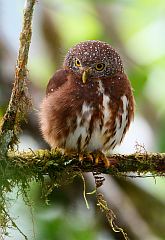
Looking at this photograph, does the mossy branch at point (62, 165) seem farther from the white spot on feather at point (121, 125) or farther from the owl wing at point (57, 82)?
the owl wing at point (57, 82)

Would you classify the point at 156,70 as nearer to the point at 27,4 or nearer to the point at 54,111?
the point at 54,111

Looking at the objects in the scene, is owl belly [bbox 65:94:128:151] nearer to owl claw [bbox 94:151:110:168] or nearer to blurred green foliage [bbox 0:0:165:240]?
owl claw [bbox 94:151:110:168]

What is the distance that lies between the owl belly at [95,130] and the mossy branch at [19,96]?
678mm

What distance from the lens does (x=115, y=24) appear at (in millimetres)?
6480

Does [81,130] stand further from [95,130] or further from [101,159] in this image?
[101,159]

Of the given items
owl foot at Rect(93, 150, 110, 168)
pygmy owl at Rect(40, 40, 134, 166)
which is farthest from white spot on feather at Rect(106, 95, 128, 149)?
owl foot at Rect(93, 150, 110, 168)

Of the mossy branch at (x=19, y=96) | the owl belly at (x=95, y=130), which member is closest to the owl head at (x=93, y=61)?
the owl belly at (x=95, y=130)

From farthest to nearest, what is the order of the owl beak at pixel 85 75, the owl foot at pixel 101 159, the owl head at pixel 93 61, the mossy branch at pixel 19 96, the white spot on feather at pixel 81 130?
the owl head at pixel 93 61 < the owl beak at pixel 85 75 < the white spot on feather at pixel 81 130 < the owl foot at pixel 101 159 < the mossy branch at pixel 19 96

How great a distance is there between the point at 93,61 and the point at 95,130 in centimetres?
49

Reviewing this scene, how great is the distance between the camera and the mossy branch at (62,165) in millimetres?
3748

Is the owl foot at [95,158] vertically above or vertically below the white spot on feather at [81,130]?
below

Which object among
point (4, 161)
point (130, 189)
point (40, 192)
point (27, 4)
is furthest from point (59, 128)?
point (130, 189)

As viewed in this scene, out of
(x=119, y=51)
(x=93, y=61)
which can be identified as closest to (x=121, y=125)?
(x=93, y=61)

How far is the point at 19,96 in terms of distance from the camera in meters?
3.42
